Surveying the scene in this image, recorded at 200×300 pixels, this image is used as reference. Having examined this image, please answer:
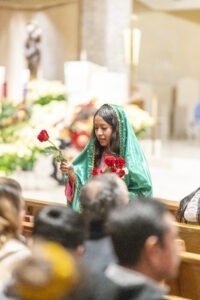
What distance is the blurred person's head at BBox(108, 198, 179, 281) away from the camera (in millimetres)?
2408

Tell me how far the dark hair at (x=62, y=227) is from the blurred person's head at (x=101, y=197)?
0.84ft

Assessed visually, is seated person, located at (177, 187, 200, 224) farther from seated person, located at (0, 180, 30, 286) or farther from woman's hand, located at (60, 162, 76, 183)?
seated person, located at (0, 180, 30, 286)

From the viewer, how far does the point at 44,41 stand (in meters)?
12.8

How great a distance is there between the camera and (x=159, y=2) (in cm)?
1447

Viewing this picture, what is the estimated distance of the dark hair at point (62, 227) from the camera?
8.48ft

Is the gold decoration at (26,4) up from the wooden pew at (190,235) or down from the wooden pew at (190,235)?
up

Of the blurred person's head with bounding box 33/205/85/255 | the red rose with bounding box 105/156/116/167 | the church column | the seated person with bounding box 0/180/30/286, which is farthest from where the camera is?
the church column

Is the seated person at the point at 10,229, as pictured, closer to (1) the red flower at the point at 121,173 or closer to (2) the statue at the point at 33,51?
(1) the red flower at the point at 121,173

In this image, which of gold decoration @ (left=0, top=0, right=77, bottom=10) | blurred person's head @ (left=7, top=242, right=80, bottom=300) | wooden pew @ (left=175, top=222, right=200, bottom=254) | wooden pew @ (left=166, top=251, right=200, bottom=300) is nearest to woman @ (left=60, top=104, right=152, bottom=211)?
wooden pew @ (left=175, top=222, right=200, bottom=254)

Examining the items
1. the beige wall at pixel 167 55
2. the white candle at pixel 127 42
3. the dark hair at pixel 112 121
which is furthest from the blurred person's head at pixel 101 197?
the beige wall at pixel 167 55

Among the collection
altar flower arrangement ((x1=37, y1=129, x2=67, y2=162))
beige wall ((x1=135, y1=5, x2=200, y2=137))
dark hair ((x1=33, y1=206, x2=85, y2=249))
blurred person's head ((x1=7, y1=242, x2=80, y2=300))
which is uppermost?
blurred person's head ((x1=7, y1=242, x2=80, y2=300))

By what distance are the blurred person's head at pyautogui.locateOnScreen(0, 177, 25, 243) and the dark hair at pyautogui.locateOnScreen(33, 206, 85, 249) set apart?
0.26 metres

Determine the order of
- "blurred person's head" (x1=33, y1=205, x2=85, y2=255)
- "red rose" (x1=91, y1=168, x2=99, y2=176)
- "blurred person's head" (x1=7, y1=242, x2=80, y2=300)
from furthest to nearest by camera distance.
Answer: "red rose" (x1=91, y1=168, x2=99, y2=176), "blurred person's head" (x1=33, y1=205, x2=85, y2=255), "blurred person's head" (x1=7, y1=242, x2=80, y2=300)

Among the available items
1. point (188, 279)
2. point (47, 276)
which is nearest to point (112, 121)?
point (188, 279)
